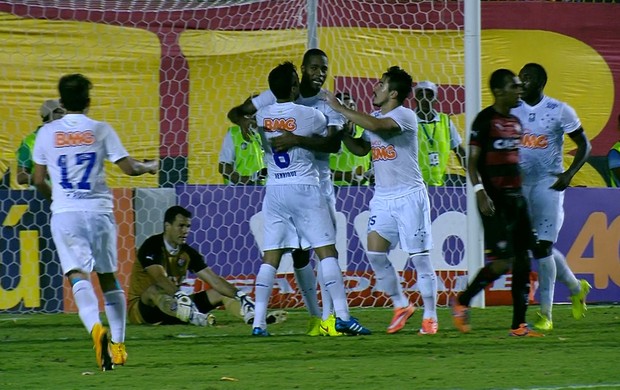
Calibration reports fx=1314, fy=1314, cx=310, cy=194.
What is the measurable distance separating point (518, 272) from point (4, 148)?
706 centimetres

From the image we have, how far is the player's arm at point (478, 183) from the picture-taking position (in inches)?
368

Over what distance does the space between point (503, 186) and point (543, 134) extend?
1611 millimetres

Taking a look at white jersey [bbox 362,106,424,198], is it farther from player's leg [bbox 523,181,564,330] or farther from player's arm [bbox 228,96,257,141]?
player's leg [bbox 523,181,564,330]

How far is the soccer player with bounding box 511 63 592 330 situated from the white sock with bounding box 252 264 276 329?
223cm

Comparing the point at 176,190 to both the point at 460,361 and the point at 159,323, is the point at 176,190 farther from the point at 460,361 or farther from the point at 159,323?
the point at 460,361

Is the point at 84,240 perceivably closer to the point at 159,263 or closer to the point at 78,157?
the point at 78,157

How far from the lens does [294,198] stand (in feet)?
32.4

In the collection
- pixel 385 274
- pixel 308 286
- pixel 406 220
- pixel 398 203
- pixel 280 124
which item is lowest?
pixel 308 286

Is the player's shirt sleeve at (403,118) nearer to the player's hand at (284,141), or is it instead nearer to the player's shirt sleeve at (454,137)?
the player's hand at (284,141)

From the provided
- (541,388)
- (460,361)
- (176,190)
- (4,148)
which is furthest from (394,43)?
(541,388)

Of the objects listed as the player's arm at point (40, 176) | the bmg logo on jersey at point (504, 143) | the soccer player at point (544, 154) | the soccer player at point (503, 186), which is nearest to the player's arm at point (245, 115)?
the soccer player at point (503, 186)

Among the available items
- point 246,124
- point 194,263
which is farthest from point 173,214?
point 246,124

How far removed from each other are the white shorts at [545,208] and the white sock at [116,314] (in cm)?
393

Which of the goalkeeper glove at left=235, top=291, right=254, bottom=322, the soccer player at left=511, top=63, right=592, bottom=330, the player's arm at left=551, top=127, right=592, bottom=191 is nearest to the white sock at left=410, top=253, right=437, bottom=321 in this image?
the soccer player at left=511, top=63, right=592, bottom=330
